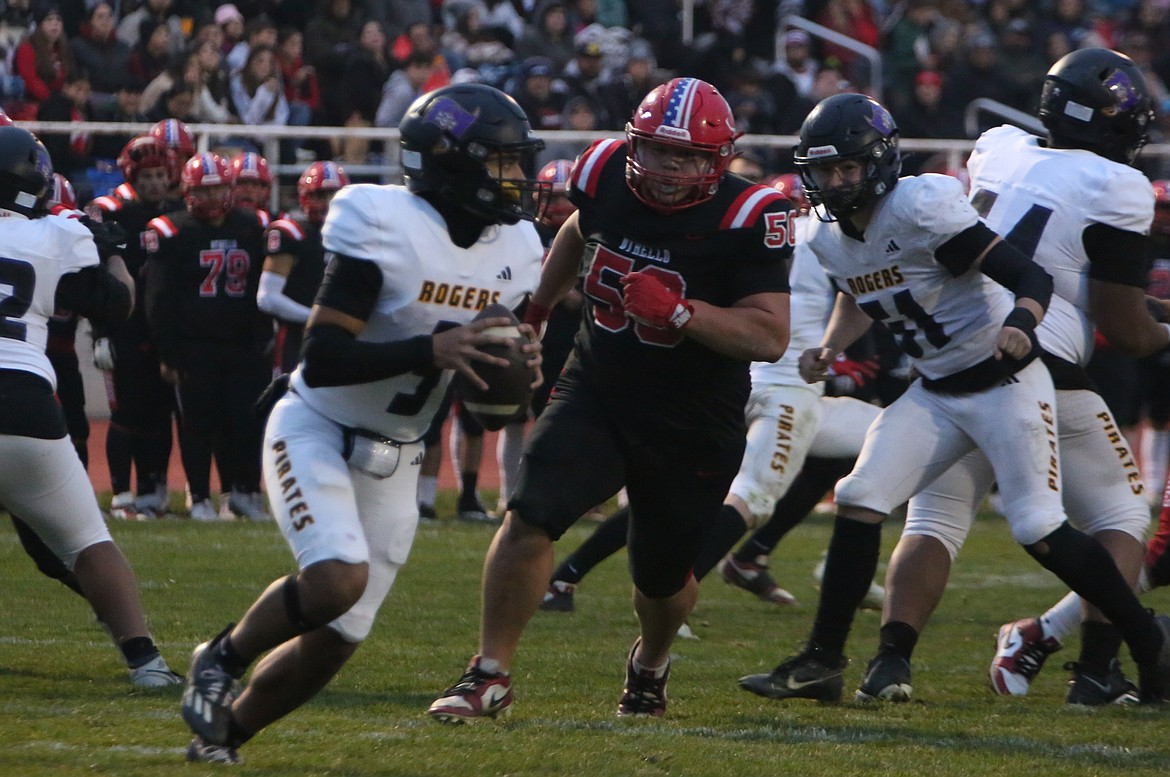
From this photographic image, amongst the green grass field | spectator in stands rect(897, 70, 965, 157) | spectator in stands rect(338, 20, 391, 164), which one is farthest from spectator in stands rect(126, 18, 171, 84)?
spectator in stands rect(897, 70, 965, 157)

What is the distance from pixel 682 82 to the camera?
14.1 feet

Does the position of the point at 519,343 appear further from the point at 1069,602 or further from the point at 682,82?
the point at 1069,602

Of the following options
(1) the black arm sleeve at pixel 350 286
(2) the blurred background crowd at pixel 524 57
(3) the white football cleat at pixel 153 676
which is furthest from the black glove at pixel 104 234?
(2) the blurred background crowd at pixel 524 57

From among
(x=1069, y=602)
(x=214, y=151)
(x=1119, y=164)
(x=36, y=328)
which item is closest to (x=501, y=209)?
(x=36, y=328)

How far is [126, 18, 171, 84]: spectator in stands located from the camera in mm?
12555

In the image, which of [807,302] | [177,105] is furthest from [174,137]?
[807,302]

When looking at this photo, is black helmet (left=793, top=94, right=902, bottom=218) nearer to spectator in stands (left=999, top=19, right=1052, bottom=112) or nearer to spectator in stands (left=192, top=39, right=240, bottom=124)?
spectator in stands (left=192, top=39, right=240, bottom=124)

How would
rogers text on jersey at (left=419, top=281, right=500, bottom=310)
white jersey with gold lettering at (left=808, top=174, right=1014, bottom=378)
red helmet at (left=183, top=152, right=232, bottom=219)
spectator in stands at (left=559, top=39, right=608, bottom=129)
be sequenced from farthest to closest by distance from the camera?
1. spectator in stands at (left=559, top=39, right=608, bottom=129)
2. red helmet at (left=183, top=152, right=232, bottom=219)
3. white jersey with gold lettering at (left=808, top=174, right=1014, bottom=378)
4. rogers text on jersey at (left=419, top=281, right=500, bottom=310)

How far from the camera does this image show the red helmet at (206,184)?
870 cm

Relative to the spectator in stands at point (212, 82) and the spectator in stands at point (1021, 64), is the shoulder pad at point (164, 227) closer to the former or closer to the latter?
the spectator in stands at point (212, 82)

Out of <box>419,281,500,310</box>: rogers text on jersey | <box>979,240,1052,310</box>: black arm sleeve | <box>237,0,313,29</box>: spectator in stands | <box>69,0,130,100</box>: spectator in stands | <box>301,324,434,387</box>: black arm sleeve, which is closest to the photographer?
<box>301,324,434,387</box>: black arm sleeve

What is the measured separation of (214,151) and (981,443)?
7.95 meters

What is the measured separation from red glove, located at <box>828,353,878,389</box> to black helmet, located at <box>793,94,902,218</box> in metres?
2.88

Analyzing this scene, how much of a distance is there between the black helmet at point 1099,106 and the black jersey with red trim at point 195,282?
4930mm
